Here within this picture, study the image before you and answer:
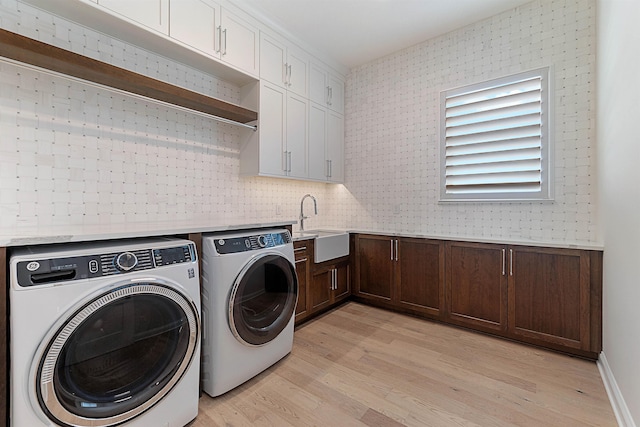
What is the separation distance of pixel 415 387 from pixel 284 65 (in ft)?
9.78

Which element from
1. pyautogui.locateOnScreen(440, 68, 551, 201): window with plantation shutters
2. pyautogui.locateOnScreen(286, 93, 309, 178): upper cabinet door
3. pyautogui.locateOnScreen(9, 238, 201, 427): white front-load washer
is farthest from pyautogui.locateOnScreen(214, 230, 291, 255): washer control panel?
pyautogui.locateOnScreen(440, 68, 551, 201): window with plantation shutters

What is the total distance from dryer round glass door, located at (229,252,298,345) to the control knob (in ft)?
1.88

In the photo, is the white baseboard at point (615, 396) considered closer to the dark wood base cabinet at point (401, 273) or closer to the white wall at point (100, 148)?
the dark wood base cabinet at point (401, 273)

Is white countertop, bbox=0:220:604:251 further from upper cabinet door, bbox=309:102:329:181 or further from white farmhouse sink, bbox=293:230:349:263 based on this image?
upper cabinet door, bbox=309:102:329:181

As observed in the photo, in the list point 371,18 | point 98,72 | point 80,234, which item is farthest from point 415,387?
point 371,18

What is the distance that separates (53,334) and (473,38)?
12.3 ft

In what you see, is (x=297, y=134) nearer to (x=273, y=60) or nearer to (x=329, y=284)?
(x=273, y=60)

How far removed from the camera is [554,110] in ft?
7.97

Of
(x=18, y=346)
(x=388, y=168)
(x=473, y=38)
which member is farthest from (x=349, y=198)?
(x=18, y=346)

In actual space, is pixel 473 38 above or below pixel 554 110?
above

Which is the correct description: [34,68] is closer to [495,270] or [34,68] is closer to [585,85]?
[495,270]

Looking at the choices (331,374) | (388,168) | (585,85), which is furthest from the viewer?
(388,168)

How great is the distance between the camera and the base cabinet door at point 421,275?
9.27 ft

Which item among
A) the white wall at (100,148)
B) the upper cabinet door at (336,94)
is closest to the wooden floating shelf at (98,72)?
the white wall at (100,148)
